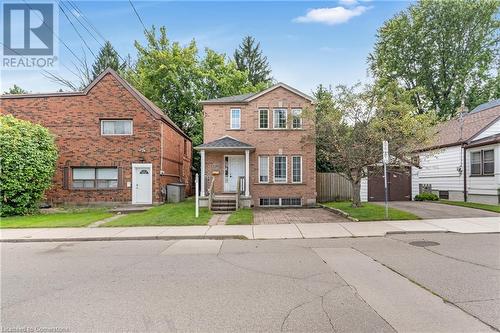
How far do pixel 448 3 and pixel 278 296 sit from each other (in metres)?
36.2

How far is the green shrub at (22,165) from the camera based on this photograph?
15500 millimetres

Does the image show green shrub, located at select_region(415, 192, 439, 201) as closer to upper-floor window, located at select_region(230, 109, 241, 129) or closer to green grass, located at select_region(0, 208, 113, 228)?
upper-floor window, located at select_region(230, 109, 241, 129)

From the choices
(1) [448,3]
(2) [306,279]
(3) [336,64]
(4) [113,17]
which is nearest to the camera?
(2) [306,279]

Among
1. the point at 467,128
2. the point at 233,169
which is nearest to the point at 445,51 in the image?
the point at 467,128

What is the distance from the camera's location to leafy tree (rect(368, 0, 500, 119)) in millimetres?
31547

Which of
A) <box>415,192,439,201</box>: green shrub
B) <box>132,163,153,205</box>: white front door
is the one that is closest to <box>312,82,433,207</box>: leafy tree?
<box>415,192,439,201</box>: green shrub

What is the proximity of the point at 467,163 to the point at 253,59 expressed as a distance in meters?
30.2

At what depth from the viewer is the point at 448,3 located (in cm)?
3125

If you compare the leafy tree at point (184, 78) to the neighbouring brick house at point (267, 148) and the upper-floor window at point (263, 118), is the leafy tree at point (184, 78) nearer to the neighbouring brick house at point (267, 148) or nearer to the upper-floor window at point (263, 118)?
the neighbouring brick house at point (267, 148)

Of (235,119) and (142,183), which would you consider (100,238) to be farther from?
(235,119)

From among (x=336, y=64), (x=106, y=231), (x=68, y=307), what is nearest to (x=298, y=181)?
(x=336, y=64)

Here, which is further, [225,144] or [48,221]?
[225,144]

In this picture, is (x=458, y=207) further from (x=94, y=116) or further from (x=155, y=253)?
(x=94, y=116)

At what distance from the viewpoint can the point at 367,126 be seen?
46.4 ft
